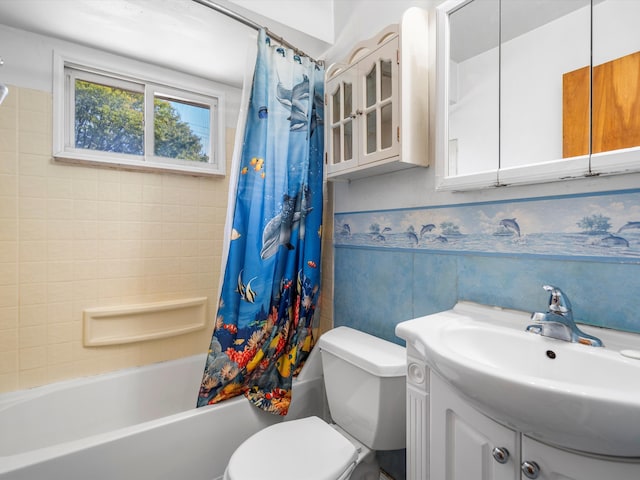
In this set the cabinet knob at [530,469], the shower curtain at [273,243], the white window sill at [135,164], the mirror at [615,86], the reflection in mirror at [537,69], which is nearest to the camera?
the cabinet knob at [530,469]

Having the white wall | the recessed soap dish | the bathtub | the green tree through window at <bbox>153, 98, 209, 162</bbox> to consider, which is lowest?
the bathtub

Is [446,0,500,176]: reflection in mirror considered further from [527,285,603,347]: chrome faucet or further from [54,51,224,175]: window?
[54,51,224,175]: window

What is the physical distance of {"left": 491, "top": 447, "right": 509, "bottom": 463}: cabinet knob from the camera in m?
0.69

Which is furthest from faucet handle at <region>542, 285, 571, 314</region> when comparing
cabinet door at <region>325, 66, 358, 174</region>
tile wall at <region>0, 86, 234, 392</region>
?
tile wall at <region>0, 86, 234, 392</region>

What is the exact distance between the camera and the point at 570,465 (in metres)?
0.60

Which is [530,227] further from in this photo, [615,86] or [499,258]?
[615,86]

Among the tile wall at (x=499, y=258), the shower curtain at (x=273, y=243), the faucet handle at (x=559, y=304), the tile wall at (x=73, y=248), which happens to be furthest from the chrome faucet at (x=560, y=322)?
the tile wall at (x=73, y=248)

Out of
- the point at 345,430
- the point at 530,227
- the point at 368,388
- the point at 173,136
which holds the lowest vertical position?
the point at 345,430

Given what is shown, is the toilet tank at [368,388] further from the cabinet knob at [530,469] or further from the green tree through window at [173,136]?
the green tree through window at [173,136]

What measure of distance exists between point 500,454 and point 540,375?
23cm

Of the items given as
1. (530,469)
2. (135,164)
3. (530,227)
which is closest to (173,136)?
(135,164)

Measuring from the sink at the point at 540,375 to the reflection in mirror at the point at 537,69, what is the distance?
0.51m

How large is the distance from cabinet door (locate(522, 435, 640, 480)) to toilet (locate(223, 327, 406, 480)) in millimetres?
511

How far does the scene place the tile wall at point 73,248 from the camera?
5.17ft
